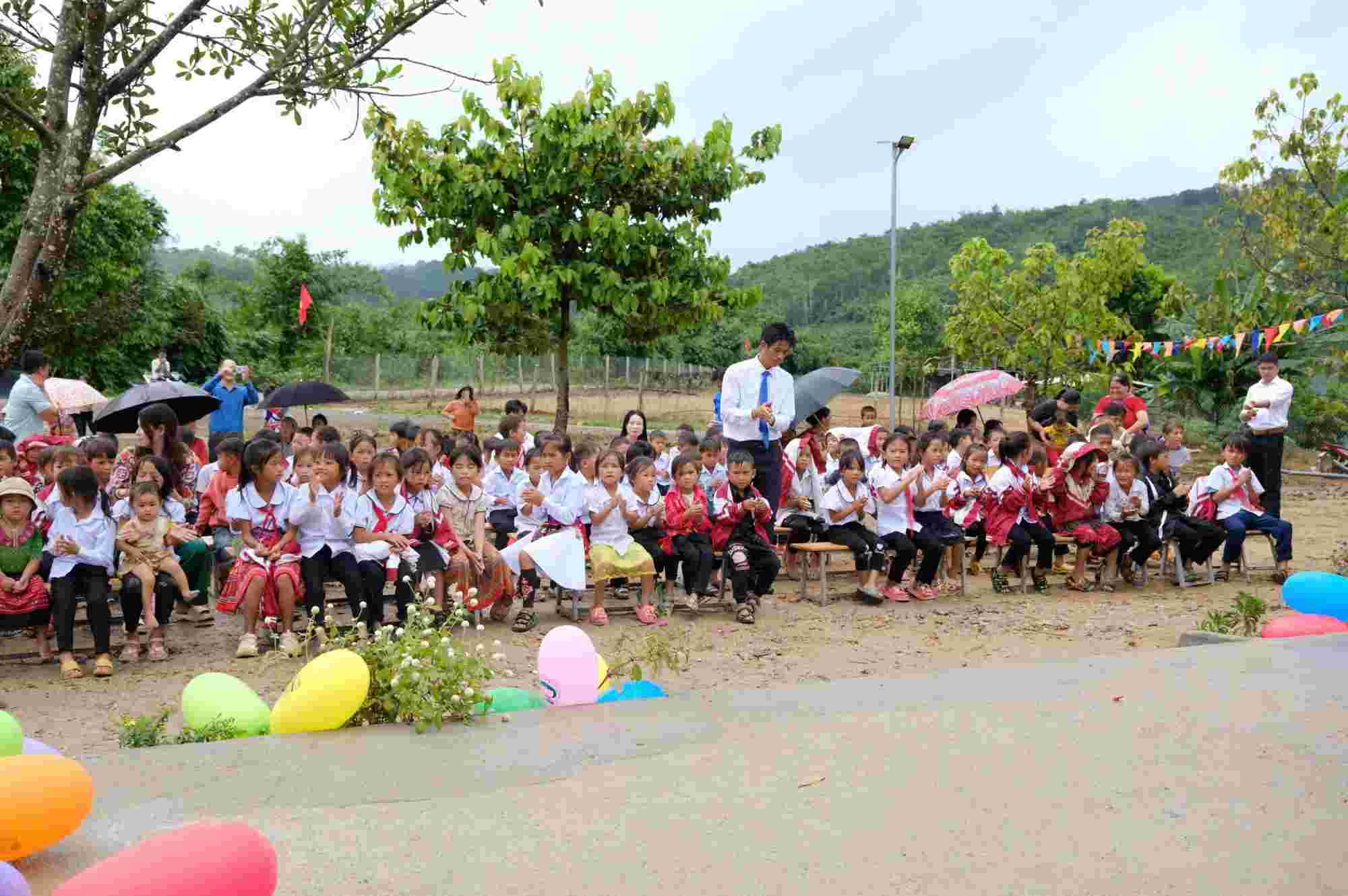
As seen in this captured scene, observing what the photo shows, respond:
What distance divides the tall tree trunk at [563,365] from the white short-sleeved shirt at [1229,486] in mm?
6895

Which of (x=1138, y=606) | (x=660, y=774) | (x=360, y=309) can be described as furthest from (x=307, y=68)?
(x=360, y=309)

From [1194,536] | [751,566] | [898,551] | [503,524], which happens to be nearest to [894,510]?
[898,551]

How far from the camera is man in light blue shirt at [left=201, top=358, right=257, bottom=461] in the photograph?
10945 millimetres

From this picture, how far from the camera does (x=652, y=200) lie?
13328mm

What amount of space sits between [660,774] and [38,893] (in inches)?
70.4

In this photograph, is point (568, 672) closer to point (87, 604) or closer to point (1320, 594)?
point (87, 604)

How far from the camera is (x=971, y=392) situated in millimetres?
12859

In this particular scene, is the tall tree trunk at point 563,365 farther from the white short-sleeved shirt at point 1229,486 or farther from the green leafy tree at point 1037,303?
the green leafy tree at point 1037,303

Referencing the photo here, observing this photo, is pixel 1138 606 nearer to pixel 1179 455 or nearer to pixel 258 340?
pixel 1179 455

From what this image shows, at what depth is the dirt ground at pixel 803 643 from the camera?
573 cm

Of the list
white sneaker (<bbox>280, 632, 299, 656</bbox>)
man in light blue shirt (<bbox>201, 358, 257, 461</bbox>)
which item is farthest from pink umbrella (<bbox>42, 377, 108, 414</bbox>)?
white sneaker (<bbox>280, 632, 299, 656</bbox>)

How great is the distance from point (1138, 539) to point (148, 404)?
26.5 feet

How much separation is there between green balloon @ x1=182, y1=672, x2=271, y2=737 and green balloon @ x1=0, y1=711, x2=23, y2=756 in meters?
0.75

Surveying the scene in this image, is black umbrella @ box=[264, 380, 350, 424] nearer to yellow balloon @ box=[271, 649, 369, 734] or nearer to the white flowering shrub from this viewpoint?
the white flowering shrub
